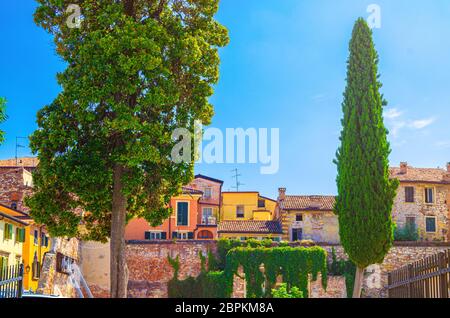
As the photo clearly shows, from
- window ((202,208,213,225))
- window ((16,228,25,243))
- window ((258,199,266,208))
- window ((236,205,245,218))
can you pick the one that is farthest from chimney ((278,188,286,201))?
window ((16,228,25,243))

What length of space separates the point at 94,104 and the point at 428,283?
10261 mm

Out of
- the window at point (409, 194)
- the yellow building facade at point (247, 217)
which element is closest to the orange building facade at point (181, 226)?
the yellow building facade at point (247, 217)

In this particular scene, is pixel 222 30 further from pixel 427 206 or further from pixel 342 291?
pixel 427 206

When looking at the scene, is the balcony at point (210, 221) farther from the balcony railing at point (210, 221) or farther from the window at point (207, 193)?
the window at point (207, 193)

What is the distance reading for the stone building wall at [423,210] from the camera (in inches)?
2029

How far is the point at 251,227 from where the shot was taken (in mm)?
51688

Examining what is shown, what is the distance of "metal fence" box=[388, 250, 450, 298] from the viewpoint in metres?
12.7

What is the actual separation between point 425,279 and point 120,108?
9.08m

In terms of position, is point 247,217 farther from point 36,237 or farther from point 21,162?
point 36,237

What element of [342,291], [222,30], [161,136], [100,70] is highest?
[222,30]

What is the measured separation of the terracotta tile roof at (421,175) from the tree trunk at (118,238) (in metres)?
36.1

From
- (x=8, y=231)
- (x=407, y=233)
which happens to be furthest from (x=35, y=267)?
(x=407, y=233)

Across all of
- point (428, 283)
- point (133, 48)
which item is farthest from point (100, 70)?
point (428, 283)
